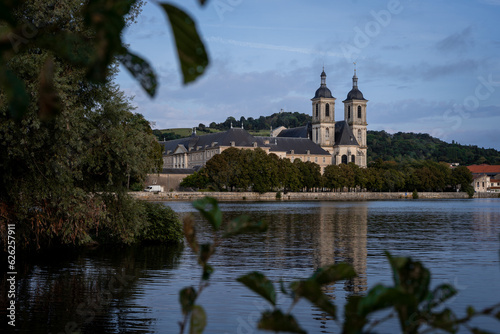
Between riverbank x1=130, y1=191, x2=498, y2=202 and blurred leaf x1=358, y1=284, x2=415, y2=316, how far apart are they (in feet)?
248

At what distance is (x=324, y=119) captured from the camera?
460 feet

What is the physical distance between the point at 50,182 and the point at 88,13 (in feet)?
51.9

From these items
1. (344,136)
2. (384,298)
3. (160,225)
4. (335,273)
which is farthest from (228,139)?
(384,298)

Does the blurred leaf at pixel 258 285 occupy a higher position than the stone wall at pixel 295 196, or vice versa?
the blurred leaf at pixel 258 285

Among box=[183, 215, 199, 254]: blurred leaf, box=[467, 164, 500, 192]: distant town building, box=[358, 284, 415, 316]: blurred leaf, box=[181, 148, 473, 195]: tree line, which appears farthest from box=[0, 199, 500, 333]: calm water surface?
box=[467, 164, 500, 192]: distant town building

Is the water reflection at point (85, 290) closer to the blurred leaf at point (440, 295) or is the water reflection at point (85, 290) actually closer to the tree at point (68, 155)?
the tree at point (68, 155)

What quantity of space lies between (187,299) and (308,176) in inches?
4283

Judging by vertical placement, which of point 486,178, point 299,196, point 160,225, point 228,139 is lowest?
point 160,225

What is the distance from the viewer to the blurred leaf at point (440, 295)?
1420 mm

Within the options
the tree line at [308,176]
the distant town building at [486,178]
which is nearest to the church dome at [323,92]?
the tree line at [308,176]

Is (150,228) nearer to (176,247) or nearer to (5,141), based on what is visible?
(176,247)

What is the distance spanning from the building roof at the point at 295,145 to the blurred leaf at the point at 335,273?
5104 inches

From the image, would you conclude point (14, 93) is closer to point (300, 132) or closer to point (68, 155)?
point (68, 155)

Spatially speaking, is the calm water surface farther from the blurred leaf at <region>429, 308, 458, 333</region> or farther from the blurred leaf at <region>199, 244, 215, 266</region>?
the blurred leaf at <region>429, 308, 458, 333</region>
